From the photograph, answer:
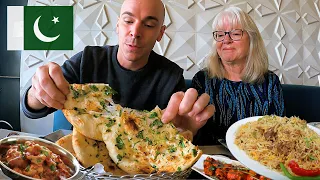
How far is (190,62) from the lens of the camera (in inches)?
121

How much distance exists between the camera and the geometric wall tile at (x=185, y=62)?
305cm

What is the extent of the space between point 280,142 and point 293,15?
2.36 meters

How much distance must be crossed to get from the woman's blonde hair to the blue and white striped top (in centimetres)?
7

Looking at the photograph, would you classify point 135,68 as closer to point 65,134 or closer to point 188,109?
point 65,134

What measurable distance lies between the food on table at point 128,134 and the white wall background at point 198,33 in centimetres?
205

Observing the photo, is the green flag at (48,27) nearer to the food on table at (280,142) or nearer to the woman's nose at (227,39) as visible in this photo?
the woman's nose at (227,39)

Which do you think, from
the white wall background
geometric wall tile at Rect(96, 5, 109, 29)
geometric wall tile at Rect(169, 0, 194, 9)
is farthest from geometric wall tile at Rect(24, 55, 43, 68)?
geometric wall tile at Rect(169, 0, 194, 9)

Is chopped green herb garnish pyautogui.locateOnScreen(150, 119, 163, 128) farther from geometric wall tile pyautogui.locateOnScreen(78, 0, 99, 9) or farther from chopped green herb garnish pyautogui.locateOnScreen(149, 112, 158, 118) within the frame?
geometric wall tile pyautogui.locateOnScreen(78, 0, 99, 9)

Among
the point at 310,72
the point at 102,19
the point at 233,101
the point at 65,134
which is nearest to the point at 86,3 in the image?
the point at 102,19

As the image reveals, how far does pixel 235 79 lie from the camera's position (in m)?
2.43

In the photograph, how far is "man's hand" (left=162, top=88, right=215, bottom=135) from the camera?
3.46ft

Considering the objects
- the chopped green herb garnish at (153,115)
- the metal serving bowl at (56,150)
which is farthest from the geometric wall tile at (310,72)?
the metal serving bowl at (56,150)

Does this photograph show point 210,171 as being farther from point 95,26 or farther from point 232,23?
point 95,26

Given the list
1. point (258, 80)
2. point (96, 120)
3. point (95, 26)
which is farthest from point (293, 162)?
point (95, 26)
